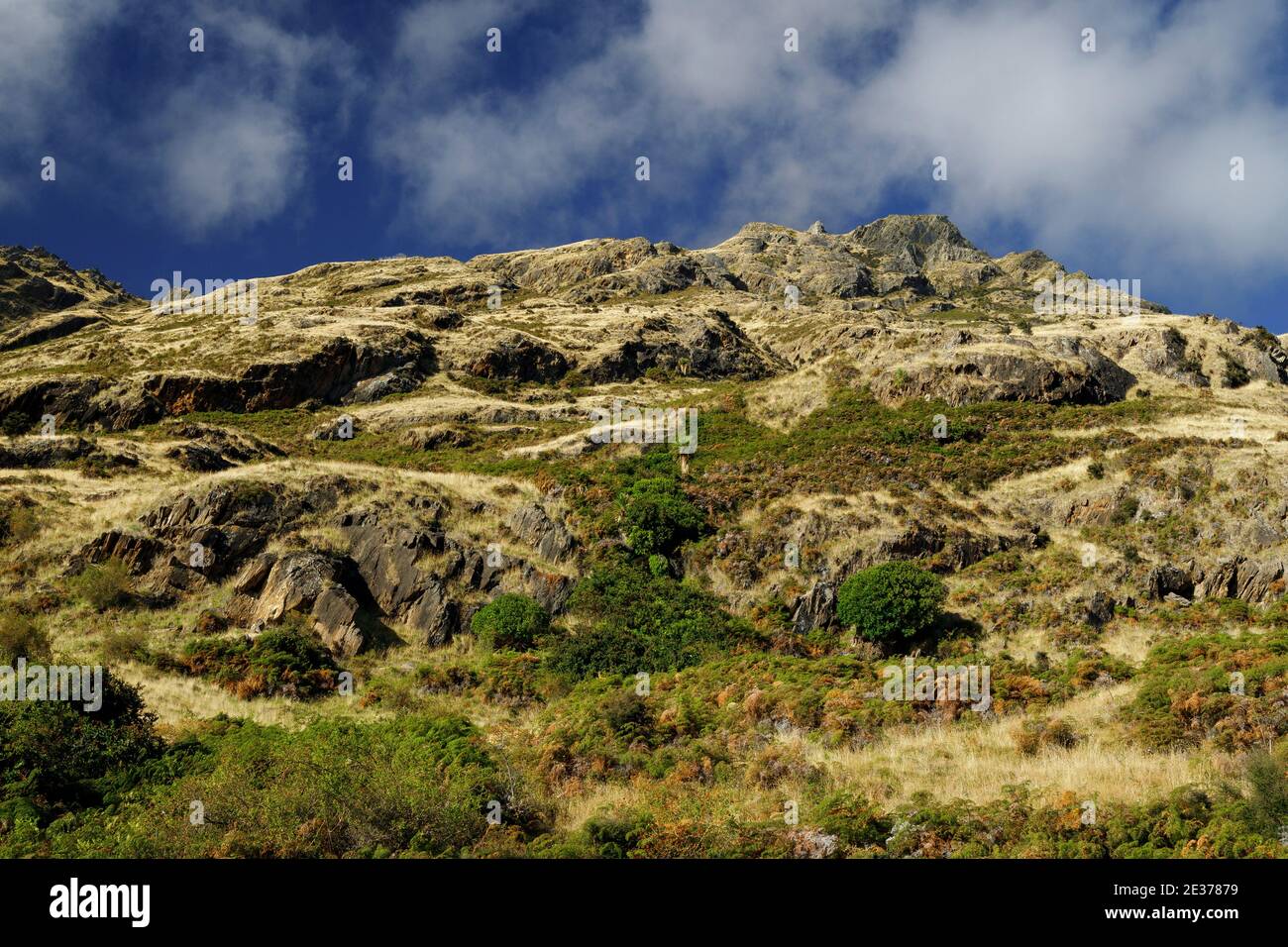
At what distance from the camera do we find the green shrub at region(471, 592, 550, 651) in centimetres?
2566

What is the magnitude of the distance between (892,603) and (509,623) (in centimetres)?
1394

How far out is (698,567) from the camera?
32.8 m

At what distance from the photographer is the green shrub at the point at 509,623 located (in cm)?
2566

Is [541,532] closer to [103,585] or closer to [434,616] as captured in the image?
[434,616]

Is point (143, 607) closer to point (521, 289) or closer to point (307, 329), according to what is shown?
point (307, 329)

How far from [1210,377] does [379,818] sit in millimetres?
84275

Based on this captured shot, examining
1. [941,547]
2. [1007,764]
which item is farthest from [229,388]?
[1007,764]

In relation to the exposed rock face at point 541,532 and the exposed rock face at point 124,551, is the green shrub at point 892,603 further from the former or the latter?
the exposed rock face at point 124,551

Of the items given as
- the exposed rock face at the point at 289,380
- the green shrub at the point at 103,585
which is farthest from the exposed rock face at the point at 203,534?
the exposed rock face at the point at 289,380

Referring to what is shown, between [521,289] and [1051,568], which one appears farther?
[521,289]

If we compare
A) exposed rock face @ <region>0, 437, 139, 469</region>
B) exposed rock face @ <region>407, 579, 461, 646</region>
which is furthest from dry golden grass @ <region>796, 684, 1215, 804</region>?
exposed rock face @ <region>0, 437, 139, 469</region>
